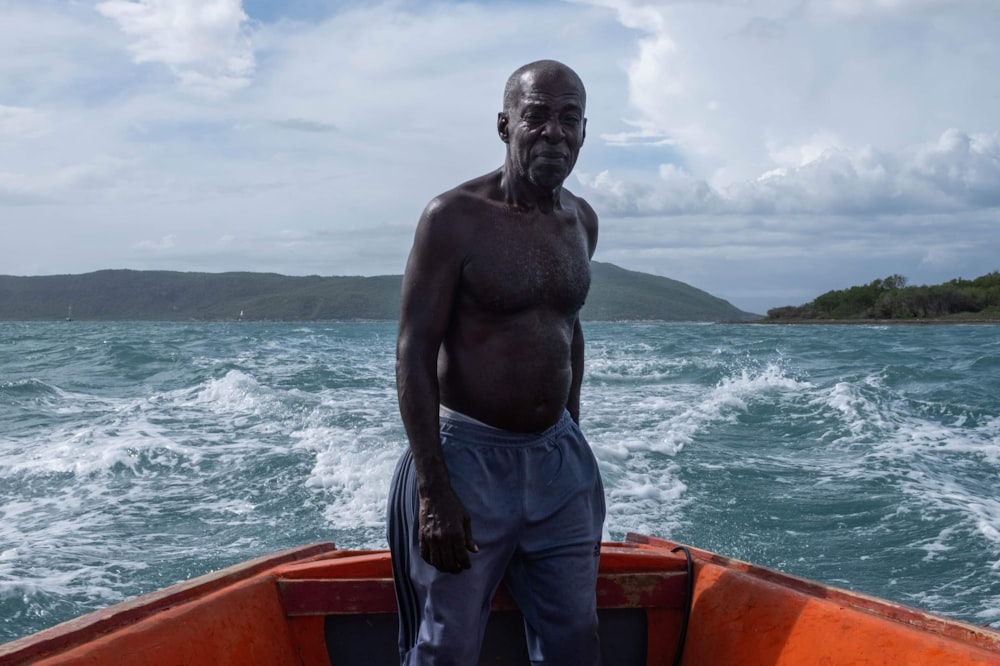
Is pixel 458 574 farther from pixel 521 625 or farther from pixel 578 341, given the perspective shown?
pixel 578 341

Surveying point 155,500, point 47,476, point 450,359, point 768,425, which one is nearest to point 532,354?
point 450,359

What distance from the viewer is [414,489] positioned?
2.34 metres

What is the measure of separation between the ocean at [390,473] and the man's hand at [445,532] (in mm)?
4013

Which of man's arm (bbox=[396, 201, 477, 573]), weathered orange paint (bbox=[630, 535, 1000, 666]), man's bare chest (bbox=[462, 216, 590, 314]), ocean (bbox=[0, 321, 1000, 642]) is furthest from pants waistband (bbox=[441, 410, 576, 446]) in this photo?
ocean (bbox=[0, 321, 1000, 642])

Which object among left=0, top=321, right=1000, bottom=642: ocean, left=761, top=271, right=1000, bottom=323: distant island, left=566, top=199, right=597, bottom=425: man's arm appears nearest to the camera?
left=566, top=199, right=597, bottom=425: man's arm

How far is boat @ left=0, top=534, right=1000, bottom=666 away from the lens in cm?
239

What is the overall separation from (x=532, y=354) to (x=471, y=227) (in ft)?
1.15

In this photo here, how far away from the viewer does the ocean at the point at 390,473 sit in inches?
253

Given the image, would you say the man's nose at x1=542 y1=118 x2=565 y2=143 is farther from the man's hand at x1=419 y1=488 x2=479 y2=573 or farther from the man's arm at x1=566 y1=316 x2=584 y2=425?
the man's hand at x1=419 y1=488 x2=479 y2=573

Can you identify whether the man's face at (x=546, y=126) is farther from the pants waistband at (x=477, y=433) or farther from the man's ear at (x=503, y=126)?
the pants waistband at (x=477, y=433)

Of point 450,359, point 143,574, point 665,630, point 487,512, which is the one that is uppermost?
point 450,359

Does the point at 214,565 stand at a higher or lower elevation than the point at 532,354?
lower

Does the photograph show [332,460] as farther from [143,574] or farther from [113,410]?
[113,410]

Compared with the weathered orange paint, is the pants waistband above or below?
above
